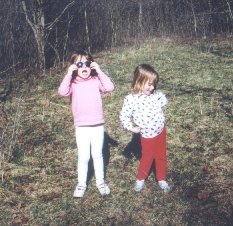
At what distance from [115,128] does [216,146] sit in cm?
170

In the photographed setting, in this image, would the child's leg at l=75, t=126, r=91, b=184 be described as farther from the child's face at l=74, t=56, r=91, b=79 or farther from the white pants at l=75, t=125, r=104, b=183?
the child's face at l=74, t=56, r=91, b=79

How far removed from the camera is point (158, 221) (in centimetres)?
299

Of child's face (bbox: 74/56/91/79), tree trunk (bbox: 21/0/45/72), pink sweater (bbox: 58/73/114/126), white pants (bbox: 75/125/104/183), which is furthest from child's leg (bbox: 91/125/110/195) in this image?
tree trunk (bbox: 21/0/45/72)

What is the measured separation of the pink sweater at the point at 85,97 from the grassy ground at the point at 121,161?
3.24ft

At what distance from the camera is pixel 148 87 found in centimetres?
303

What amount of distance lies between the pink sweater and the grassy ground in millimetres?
987

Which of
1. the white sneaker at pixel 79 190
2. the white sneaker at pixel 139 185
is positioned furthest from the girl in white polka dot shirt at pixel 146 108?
the white sneaker at pixel 79 190

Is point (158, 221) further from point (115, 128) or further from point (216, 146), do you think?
point (115, 128)

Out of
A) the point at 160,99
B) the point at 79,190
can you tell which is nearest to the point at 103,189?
the point at 79,190

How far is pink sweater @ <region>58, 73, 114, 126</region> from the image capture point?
3.04m

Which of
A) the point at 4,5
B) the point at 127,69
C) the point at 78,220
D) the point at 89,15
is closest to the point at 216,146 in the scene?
the point at 78,220

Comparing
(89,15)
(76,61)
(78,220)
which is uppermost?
(89,15)

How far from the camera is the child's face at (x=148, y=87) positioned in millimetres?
3021

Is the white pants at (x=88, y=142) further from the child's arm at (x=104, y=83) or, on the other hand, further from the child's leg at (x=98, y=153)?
the child's arm at (x=104, y=83)
